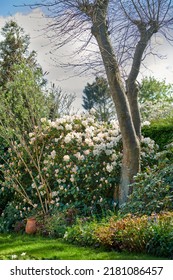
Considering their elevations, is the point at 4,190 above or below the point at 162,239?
above

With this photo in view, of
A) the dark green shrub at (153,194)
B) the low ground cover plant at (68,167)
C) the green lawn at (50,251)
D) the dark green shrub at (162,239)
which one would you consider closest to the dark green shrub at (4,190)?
the low ground cover plant at (68,167)

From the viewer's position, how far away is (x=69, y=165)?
32.2ft

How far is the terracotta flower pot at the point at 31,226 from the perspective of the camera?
9.11m

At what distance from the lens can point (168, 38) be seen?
9508mm

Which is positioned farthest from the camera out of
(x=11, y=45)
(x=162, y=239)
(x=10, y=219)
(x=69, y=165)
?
(x=11, y=45)

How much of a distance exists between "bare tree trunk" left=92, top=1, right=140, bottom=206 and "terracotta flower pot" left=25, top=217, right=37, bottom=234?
163 cm

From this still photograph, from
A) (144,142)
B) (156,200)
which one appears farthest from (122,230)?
(144,142)

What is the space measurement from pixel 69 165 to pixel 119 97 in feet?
5.71

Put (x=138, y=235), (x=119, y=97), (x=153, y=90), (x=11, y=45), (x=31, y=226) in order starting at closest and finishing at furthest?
1. (x=138, y=235)
2. (x=119, y=97)
3. (x=31, y=226)
4. (x=11, y=45)
5. (x=153, y=90)

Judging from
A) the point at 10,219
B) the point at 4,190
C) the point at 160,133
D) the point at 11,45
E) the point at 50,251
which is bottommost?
the point at 50,251

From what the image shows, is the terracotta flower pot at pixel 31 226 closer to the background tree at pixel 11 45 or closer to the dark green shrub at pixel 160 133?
the dark green shrub at pixel 160 133

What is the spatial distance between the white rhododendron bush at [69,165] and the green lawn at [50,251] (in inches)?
49.9

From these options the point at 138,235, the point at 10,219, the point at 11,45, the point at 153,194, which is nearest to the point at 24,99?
the point at 10,219

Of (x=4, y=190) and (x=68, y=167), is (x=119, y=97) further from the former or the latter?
(x=4, y=190)
